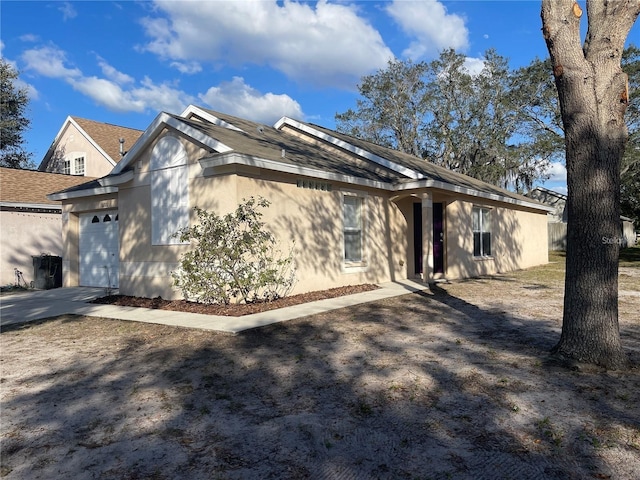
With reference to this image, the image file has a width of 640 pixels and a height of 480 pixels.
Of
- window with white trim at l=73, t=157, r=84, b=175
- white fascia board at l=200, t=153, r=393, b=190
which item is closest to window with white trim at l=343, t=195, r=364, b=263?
white fascia board at l=200, t=153, r=393, b=190

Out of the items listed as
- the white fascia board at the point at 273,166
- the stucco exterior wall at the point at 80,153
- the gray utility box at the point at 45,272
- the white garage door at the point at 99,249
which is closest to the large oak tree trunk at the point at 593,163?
the white fascia board at the point at 273,166

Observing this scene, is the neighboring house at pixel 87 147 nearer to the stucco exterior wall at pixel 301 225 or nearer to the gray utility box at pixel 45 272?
the gray utility box at pixel 45 272

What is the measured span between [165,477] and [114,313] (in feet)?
23.9

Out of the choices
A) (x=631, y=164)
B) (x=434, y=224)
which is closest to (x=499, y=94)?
(x=631, y=164)

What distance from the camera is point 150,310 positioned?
10.0 m

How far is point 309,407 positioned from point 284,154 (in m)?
7.91

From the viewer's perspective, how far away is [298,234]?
36.8 ft

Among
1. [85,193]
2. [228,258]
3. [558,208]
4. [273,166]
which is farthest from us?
[558,208]

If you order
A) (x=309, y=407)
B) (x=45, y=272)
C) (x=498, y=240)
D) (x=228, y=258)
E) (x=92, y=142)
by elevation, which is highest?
(x=92, y=142)

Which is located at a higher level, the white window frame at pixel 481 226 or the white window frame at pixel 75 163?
the white window frame at pixel 75 163

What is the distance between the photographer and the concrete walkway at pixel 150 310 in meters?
8.31

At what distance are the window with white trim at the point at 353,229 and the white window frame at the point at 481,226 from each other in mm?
5207

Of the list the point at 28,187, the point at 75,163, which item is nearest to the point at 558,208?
the point at 75,163

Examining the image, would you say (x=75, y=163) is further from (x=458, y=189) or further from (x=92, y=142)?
(x=458, y=189)
